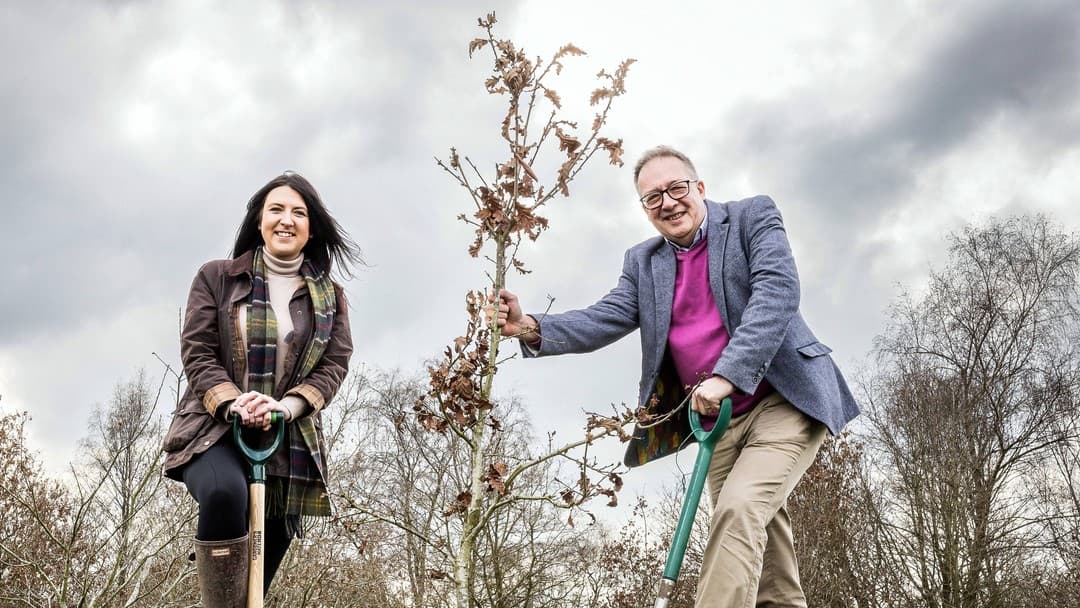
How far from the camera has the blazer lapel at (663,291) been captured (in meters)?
3.90

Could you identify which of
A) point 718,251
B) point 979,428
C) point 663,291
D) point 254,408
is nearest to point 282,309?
point 254,408

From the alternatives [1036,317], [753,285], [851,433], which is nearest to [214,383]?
[753,285]

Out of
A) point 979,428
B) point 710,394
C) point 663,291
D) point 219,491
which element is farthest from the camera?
point 979,428

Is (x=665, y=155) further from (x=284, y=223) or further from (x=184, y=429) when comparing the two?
(x=184, y=429)

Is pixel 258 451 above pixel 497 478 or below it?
above

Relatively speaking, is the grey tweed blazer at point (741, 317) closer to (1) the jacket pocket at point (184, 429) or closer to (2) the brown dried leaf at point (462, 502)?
(2) the brown dried leaf at point (462, 502)

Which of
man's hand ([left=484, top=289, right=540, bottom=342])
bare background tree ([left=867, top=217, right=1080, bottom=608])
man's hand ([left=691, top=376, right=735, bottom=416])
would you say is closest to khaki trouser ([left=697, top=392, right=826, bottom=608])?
man's hand ([left=691, top=376, right=735, bottom=416])

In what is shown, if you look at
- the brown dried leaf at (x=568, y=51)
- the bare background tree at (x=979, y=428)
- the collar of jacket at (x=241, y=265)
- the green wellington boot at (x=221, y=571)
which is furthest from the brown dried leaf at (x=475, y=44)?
the bare background tree at (x=979, y=428)

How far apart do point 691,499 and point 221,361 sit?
1.85 m

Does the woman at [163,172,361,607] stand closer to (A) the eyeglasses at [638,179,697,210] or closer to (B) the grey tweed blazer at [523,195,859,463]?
(B) the grey tweed blazer at [523,195,859,463]

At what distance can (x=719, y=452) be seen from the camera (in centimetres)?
383

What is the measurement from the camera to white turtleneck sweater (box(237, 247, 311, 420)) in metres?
3.46

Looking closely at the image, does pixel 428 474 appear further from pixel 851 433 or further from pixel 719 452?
pixel 719 452

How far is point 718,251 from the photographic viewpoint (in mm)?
3848
